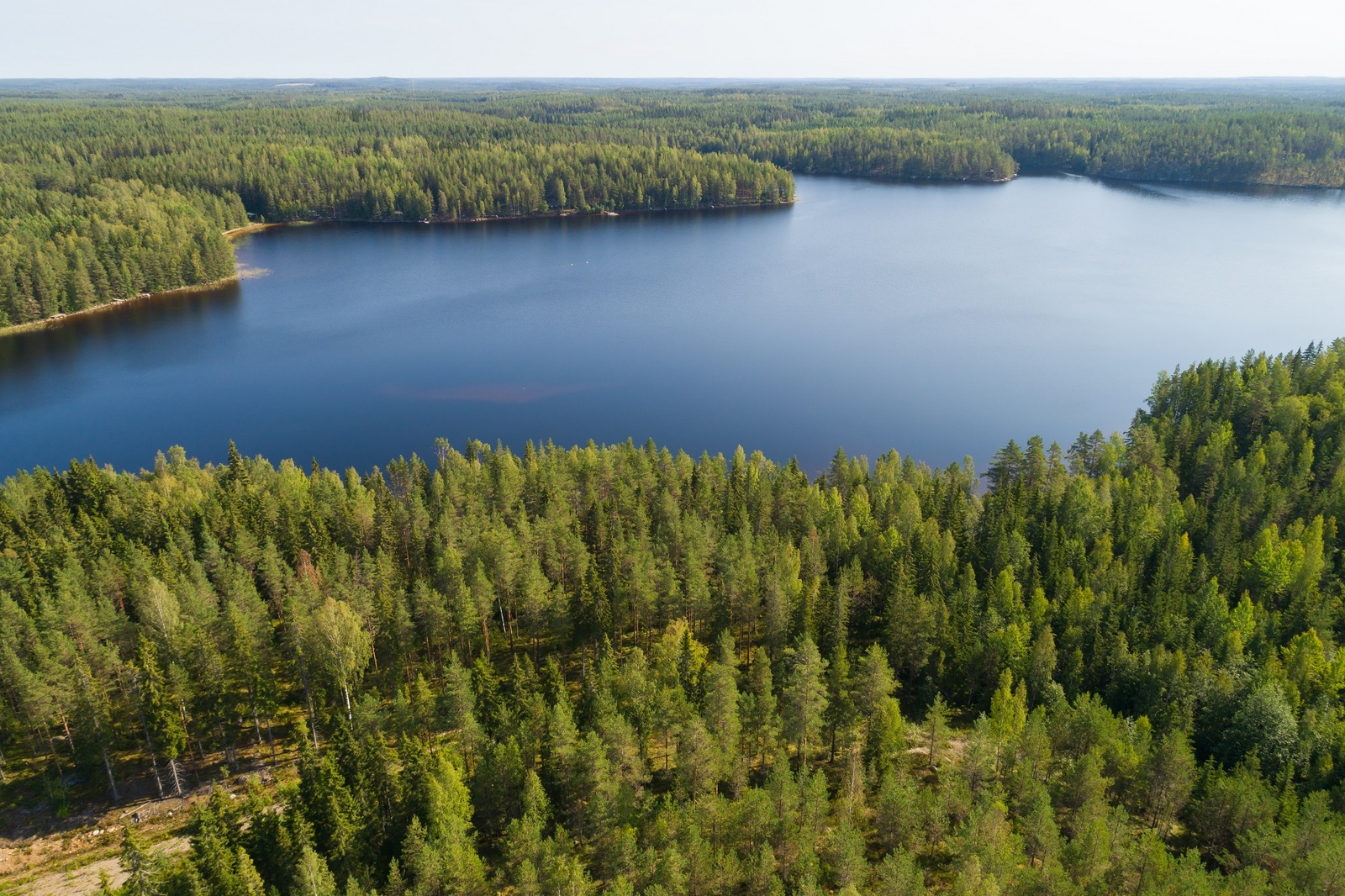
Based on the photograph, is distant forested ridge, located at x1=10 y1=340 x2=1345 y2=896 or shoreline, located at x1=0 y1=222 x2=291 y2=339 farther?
shoreline, located at x1=0 y1=222 x2=291 y2=339

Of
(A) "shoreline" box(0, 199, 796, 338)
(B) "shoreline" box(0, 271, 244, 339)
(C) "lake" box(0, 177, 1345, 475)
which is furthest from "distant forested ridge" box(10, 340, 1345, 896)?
(A) "shoreline" box(0, 199, 796, 338)

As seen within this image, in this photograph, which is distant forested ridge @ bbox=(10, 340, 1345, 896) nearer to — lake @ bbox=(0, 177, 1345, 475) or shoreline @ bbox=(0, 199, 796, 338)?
lake @ bbox=(0, 177, 1345, 475)

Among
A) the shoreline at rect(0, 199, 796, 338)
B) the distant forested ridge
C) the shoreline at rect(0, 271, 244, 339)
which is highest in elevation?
the shoreline at rect(0, 199, 796, 338)

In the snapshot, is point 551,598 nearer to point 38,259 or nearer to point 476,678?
point 476,678

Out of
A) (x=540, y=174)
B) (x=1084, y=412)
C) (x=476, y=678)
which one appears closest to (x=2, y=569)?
(x=476, y=678)

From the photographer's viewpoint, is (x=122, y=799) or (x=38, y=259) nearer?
(x=122, y=799)

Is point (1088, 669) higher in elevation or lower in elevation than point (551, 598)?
lower

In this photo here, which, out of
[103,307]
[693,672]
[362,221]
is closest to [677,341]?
[693,672]
